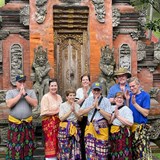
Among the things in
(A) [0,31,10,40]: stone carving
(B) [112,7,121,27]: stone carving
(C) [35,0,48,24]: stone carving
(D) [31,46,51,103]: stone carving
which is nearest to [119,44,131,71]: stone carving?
(B) [112,7,121,27]: stone carving

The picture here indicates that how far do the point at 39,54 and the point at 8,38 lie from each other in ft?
4.55

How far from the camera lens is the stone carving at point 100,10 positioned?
1094 cm

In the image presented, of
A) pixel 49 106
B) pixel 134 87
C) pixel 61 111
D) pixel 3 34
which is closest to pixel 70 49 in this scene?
pixel 3 34

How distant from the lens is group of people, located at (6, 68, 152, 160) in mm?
6809

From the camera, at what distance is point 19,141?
7.38 m

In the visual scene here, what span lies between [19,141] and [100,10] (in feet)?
17.0

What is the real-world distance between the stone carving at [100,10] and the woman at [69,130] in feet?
14.9

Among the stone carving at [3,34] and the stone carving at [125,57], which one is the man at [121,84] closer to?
the stone carving at [125,57]

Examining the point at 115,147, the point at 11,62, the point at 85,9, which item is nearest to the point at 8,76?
the point at 11,62

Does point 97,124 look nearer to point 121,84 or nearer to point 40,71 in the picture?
point 121,84

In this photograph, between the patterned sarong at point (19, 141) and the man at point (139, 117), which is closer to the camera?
the man at point (139, 117)

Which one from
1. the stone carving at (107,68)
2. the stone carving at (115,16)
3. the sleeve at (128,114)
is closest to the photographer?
the sleeve at (128,114)

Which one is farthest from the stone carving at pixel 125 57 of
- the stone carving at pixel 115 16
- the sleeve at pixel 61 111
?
the sleeve at pixel 61 111

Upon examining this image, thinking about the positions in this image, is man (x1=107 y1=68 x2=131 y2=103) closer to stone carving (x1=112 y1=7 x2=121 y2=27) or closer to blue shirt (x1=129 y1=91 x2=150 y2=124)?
blue shirt (x1=129 y1=91 x2=150 y2=124)
